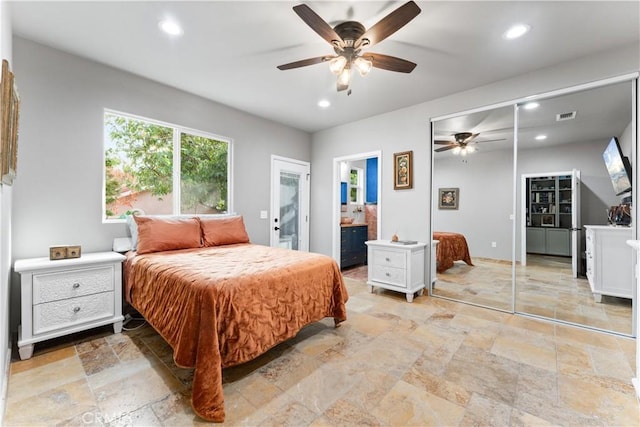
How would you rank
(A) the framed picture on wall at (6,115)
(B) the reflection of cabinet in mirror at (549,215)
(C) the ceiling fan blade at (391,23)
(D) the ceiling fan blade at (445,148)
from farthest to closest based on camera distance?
(D) the ceiling fan blade at (445,148)
(B) the reflection of cabinet in mirror at (549,215)
(C) the ceiling fan blade at (391,23)
(A) the framed picture on wall at (6,115)

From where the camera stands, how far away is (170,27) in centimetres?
224

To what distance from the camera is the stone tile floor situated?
59.6 inches

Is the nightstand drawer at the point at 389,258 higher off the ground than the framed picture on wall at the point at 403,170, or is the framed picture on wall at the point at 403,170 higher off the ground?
the framed picture on wall at the point at 403,170

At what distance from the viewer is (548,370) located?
6.39 feet

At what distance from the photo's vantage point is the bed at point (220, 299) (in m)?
1.61

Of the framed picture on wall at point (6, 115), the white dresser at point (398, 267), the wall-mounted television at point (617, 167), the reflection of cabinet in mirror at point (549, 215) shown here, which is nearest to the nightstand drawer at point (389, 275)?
the white dresser at point (398, 267)

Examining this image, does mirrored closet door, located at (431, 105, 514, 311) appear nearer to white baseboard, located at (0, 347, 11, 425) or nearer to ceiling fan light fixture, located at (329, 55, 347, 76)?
ceiling fan light fixture, located at (329, 55, 347, 76)

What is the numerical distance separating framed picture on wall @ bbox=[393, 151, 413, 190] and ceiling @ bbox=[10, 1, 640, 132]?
34.9 inches

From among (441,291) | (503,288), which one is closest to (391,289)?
(441,291)

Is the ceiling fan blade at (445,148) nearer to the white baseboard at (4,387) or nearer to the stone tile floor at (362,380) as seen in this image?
the stone tile floor at (362,380)

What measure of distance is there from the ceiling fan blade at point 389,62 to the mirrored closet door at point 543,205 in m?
1.55

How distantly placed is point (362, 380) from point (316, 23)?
240 centimetres

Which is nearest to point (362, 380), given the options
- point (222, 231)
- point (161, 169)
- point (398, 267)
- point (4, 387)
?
point (398, 267)

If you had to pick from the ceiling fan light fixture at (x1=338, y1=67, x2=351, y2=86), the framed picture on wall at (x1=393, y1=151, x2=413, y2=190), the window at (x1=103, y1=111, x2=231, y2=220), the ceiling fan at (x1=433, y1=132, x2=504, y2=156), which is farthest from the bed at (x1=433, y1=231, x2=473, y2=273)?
the window at (x1=103, y1=111, x2=231, y2=220)
